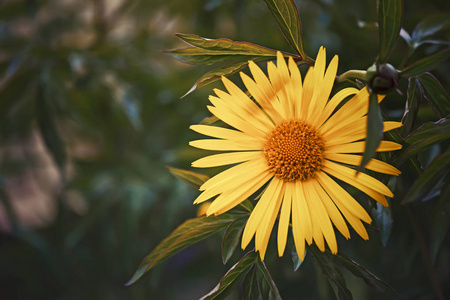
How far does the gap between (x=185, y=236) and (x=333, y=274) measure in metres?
0.07

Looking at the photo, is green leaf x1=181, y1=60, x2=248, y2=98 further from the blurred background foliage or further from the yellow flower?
the blurred background foliage

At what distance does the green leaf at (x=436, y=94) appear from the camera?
0.17 metres

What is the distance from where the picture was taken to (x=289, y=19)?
0.53 feet

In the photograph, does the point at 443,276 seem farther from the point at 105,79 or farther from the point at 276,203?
the point at 105,79

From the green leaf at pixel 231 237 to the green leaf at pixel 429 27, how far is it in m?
0.14

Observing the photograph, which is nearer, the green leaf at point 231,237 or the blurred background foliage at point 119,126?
the green leaf at point 231,237

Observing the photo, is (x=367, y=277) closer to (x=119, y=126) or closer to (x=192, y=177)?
(x=192, y=177)

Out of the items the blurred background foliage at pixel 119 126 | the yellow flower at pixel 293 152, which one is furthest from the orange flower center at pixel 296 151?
the blurred background foliage at pixel 119 126

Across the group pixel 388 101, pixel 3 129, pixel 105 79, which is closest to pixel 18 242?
pixel 3 129

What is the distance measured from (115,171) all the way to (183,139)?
16 cm

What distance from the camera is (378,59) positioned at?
5.5 inches

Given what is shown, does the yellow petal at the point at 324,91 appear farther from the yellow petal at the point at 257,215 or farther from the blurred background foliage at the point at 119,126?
the blurred background foliage at the point at 119,126

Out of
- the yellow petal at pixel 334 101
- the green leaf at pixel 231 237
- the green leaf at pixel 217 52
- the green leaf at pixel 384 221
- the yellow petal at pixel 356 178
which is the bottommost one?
the green leaf at pixel 231 237

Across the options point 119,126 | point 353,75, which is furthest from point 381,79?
point 119,126
